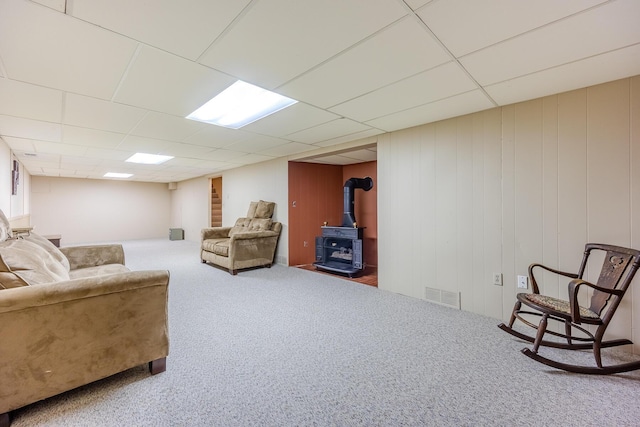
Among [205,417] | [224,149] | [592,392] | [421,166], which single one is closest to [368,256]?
[421,166]

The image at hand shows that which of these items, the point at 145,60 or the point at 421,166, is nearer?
the point at 145,60

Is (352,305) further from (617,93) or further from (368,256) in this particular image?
(617,93)

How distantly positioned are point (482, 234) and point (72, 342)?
11.0ft

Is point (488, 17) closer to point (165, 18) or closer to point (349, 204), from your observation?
point (165, 18)

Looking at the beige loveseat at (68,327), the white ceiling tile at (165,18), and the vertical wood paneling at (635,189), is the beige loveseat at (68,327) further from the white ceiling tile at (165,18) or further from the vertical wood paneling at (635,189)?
the vertical wood paneling at (635,189)

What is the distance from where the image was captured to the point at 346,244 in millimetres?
4918

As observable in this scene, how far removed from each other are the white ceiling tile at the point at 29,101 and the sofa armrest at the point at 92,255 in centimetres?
140

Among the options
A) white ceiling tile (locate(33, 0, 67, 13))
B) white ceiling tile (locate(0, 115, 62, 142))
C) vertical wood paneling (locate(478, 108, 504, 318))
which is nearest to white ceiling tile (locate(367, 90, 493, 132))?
vertical wood paneling (locate(478, 108, 504, 318))

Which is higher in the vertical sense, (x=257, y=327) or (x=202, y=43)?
(x=202, y=43)

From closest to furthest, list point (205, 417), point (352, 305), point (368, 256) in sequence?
point (205, 417), point (352, 305), point (368, 256)

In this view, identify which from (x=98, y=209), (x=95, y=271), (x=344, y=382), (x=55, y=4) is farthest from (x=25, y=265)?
(x=98, y=209)

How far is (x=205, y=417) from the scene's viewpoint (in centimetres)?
143

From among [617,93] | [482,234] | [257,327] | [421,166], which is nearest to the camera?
[617,93]

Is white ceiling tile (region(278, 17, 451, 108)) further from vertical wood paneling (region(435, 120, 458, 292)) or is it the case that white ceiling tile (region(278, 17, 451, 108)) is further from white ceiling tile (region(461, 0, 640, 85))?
vertical wood paneling (region(435, 120, 458, 292))
